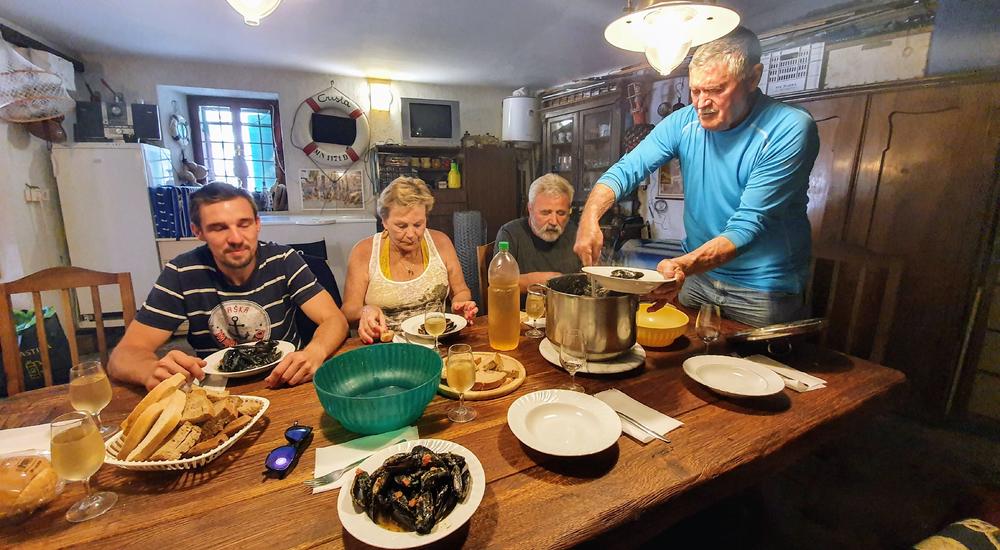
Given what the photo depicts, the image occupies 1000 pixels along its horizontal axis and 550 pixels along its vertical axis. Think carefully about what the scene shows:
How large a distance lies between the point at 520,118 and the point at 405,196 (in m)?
3.68

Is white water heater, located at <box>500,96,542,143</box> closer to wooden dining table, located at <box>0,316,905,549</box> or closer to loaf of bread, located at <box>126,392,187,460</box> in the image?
wooden dining table, located at <box>0,316,905,549</box>

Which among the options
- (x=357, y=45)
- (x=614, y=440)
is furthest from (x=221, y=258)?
(x=357, y=45)

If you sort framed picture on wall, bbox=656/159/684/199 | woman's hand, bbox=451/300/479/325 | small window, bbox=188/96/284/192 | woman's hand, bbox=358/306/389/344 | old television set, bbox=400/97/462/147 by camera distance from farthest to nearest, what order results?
Result: old television set, bbox=400/97/462/147 < small window, bbox=188/96/284/192 < framed picture on wall, bbox=656/159/684/199 < woman's hand, bbox=451/300/479/325 < woman's hand, bbox=358/306/389/344

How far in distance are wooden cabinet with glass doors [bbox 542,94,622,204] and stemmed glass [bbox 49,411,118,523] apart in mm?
4254

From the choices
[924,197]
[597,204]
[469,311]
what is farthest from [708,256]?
[924,197]

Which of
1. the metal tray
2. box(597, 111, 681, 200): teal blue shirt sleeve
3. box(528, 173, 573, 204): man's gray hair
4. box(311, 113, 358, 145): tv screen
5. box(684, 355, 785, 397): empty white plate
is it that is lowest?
box(684, 355, 785, 397): empty white plate

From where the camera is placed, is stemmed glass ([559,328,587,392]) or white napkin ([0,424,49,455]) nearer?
white napkin ([0,424,49,455])

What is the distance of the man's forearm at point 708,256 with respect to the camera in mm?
1291

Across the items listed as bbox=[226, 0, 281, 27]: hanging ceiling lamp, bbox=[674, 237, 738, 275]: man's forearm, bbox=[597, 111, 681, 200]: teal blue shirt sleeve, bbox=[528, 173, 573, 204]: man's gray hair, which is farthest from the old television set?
bbox=[674, 237, 738, 275]: man's forearm

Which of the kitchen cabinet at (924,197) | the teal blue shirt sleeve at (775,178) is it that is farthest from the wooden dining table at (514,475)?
the kitchen cabinet at (924,197)

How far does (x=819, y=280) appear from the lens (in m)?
1.89

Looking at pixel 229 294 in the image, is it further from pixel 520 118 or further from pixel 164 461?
pixel 520 118

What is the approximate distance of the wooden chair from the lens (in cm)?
126

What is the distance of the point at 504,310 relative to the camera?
1.29m
